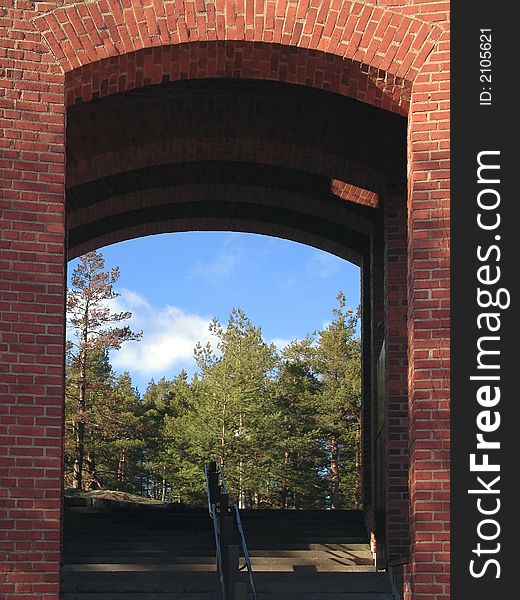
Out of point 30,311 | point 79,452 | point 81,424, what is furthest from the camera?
point 81,424

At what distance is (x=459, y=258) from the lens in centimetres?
872

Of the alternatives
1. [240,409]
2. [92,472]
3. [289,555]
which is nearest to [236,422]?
[240,409]

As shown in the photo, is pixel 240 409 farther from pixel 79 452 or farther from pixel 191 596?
pixel 191 596

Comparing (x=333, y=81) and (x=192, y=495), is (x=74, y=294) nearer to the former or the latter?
(x=192, y=495)

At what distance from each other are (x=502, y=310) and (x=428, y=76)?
2070mm

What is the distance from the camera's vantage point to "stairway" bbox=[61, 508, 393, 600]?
36.6 ft

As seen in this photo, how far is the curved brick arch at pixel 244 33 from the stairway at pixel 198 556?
4855 millimetres

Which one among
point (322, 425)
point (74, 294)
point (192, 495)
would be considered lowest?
point (192, 495)

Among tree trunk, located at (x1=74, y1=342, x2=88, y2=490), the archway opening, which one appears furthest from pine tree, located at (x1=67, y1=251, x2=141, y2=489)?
the archway opening

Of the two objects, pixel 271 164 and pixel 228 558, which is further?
pixel 271 164

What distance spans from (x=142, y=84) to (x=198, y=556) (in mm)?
6097

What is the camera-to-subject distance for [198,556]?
13.4 metres

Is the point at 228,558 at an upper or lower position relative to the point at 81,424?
lower

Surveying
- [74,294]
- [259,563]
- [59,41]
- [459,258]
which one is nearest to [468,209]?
[459,258]
